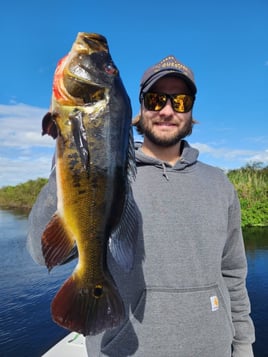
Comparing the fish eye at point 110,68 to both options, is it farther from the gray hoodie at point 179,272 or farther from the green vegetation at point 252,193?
the green vegetation at point 252,193

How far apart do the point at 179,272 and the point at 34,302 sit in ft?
33.3

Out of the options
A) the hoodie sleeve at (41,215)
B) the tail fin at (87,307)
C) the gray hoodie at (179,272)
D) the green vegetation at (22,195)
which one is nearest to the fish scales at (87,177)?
the tail fin at (87,307)

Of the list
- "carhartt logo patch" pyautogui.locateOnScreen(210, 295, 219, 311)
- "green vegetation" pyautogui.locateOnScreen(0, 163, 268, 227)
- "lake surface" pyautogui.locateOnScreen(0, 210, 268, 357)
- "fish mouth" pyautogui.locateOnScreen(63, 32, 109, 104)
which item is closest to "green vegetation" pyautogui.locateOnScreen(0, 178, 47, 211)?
"green vegetation" pyautogui.locateOnScreen(0, 163, 268, 227)

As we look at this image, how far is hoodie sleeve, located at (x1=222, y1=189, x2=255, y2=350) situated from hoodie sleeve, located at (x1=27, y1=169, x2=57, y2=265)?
170 centimetres

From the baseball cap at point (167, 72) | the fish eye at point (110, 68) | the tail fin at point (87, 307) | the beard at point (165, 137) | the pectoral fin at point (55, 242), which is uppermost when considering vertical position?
the baseball cap at point (167, 72)

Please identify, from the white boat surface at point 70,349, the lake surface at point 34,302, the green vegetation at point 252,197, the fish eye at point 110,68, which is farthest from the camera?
the green vegetation at point 252,197

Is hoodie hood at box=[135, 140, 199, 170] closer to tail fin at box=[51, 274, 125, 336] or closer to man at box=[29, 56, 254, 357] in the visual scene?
man at box=[29, 56, 254, 357]

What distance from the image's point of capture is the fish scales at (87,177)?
1.64 meters

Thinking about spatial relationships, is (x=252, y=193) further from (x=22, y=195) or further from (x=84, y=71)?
(x=22, y=195)

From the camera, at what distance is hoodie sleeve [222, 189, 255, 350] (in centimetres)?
302

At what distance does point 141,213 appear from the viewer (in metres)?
2.58

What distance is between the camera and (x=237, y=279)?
310 cm

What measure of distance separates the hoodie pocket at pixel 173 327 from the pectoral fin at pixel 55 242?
90cm

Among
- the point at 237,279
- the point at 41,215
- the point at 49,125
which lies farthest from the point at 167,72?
the point at 237,279
